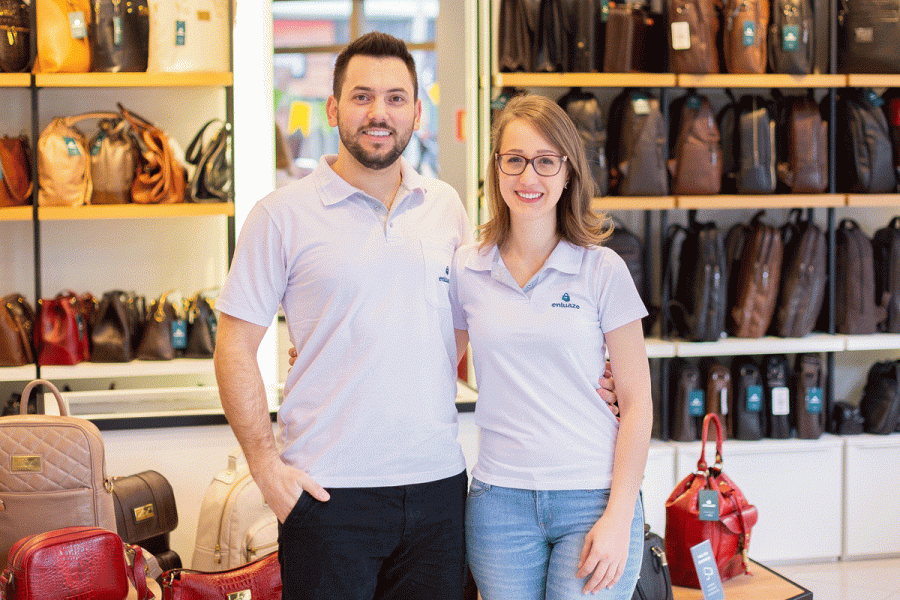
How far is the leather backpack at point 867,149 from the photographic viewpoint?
4.44 m

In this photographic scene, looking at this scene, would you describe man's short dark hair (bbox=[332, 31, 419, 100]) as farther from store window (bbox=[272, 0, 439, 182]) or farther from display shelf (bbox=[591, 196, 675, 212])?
store window (bbox=[272, 0, 439, 182])

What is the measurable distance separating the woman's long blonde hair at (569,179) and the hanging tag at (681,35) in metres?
2.51

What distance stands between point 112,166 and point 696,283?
9.06 ft

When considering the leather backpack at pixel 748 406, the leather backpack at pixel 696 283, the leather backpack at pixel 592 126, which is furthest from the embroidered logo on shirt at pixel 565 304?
the leather backpack at pixel 748 406

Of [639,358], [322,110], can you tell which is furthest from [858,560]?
[322,110]

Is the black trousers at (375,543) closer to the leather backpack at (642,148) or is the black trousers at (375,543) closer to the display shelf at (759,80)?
the leather backpack at (642,148)

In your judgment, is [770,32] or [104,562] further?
[770,32]

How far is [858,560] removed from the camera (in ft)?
14.7

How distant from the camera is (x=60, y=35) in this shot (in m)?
3.97

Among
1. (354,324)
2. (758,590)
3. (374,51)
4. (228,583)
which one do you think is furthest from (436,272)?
(758,590)

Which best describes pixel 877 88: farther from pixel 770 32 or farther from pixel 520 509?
pixel 520 509

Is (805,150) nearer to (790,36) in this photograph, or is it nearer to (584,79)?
(790,36)

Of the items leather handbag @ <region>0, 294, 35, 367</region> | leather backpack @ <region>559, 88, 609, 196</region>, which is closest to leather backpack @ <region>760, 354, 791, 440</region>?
leather backpack @ <region>559, 88, 609, 196</region>

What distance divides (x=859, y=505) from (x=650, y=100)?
2227 millimetres
